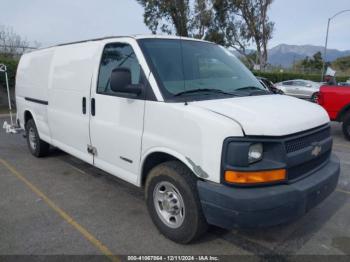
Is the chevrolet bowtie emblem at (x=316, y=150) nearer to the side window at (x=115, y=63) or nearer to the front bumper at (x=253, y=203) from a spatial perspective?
the front bumper at (x=253, y=203)

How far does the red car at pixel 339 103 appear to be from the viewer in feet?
29.0

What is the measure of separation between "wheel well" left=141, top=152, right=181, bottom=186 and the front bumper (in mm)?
658

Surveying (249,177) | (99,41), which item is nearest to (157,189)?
(249,177)

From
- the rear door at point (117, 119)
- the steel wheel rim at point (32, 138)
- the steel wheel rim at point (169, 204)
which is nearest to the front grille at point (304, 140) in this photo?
the steel wheel rim at point (169, 204)

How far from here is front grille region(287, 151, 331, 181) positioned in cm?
305

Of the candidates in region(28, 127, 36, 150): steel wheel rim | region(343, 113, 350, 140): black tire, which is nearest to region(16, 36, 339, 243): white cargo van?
region(28, 127, 36, 150): steel wheel rim

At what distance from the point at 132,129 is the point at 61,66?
2192 millimetres

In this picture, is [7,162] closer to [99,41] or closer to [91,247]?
[99,41]

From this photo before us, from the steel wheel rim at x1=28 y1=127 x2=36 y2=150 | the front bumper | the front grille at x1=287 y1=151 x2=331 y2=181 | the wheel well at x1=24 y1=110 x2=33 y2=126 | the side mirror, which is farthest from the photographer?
the wheel well at x1=24 y1=110 x2=33 y2=126

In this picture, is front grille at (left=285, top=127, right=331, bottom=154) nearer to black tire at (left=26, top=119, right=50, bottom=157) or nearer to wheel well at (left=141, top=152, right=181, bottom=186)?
wheel well at (left=141, top=152, right=181, bottom=186)

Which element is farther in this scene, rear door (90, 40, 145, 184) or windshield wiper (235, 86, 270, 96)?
windshield wiper (235, 86, 270, 96)

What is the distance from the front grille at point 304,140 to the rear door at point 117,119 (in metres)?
1.50

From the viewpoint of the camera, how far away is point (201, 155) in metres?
2.99

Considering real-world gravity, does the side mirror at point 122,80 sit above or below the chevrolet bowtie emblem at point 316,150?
above
